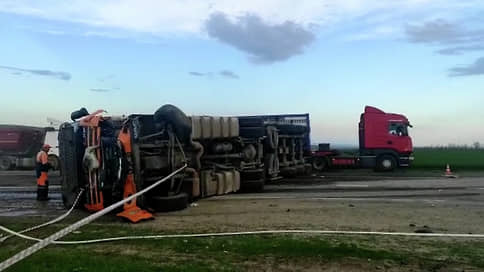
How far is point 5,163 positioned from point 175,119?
93.9 ft

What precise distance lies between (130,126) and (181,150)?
1.51 m

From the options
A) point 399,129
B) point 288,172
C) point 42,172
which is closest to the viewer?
point 42,172

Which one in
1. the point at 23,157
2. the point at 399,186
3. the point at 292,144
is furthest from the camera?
the point at 23,157

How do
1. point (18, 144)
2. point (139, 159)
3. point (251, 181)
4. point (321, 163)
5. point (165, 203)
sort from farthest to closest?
point (18, 144) < point (321, 163) < point (251, 181) < point (165, 203) < point (139, 159)

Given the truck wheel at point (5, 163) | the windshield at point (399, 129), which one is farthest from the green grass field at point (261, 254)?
the truck wheel at point (5, 163)

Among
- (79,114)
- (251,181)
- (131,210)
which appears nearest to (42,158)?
(79,114)

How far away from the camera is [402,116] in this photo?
92.5ft

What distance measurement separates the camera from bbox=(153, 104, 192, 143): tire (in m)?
11.8

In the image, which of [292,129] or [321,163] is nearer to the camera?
[292,129]

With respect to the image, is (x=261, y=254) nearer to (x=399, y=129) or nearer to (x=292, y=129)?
(x=292, y=129)

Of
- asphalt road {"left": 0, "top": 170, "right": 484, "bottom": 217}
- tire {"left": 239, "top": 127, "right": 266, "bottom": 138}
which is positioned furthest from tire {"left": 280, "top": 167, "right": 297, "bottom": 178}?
tire {"left": 239, "top": 127, "right": 266, "bottom": 138}

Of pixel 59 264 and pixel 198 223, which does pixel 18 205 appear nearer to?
pixel 198 223

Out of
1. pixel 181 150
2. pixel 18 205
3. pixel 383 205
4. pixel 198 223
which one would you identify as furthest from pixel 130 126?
pixel 383 205

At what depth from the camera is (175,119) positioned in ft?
39.0
